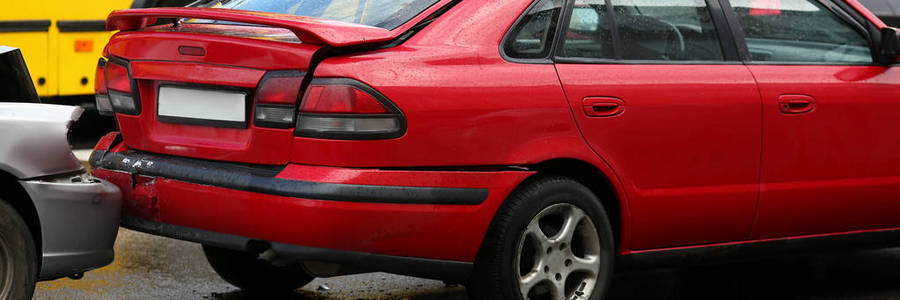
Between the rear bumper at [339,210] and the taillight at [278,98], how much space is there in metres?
0.15

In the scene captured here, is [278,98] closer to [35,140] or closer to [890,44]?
[35,140]

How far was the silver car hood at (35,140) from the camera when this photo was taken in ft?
14.3

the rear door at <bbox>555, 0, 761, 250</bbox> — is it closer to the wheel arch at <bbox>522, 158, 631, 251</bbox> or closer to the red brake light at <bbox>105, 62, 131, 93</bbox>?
the wheel arch at <bbox>522, 158, 631, 251</bbox>

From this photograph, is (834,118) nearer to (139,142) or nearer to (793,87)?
(793,87)

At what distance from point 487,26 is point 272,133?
80 centimetres

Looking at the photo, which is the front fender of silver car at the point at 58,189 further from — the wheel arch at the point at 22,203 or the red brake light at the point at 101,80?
the red brake light at the point at 101,80

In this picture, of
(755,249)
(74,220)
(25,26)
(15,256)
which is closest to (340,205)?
(74,220)

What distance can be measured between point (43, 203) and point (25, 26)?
6366 mm

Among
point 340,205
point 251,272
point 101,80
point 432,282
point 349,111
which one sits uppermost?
point 349,111

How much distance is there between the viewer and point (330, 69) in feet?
14.2

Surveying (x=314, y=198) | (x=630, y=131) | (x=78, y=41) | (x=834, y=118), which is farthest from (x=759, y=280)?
(x=78, y=41)

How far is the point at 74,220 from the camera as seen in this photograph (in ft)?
14.9

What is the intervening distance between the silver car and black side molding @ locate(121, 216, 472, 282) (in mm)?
207

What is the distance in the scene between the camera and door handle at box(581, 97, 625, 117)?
475 centimetres
